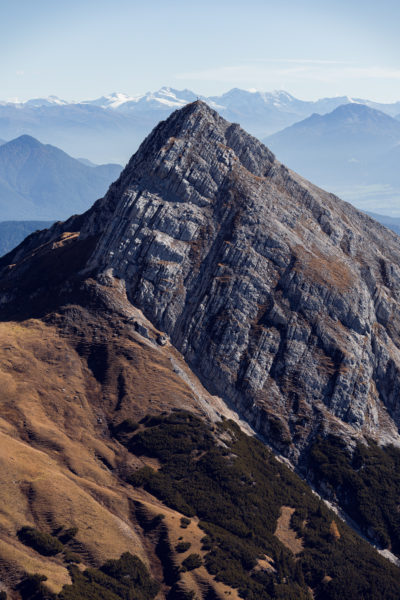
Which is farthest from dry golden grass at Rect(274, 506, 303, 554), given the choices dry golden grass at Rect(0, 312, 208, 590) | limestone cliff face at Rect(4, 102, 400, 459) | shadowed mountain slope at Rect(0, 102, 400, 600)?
dry golden grass at Rect(0, 312, 208, 590)

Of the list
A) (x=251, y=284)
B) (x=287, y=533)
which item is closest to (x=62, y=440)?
(x=287, y=533)

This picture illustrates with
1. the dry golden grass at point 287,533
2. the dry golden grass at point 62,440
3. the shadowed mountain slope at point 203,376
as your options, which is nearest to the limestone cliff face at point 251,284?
the shadowed mountain slope at point 203,376

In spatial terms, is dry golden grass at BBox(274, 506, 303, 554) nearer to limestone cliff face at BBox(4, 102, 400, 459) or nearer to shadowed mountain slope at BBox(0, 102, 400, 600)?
shadowed mountain slope at BBox(0, 102, 400, 600)

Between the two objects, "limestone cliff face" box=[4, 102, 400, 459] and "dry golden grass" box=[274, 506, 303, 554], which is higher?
"limestone cliff face" box=[4, 102, 400, 459]

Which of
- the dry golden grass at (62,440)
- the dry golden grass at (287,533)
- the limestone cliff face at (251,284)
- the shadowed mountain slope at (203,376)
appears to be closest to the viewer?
the dry golden grass at (62,440)

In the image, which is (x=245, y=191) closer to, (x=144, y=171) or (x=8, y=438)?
(x=144, y=171)

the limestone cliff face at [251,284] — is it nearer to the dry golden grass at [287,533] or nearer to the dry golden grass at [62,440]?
the dry golden grass at [62,440]

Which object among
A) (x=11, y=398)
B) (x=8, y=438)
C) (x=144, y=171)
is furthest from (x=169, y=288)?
A: (x=8, y=438)

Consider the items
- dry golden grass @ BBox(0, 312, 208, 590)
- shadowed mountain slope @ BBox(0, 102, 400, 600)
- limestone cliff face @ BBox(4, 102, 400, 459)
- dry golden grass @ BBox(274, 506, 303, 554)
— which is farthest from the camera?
limestone cliff face @ BBox(4, 102, 400, 459)

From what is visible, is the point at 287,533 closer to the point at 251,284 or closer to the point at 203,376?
the point at 203,376
